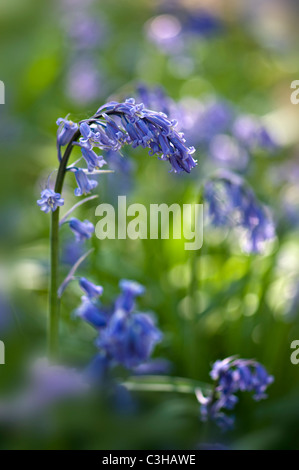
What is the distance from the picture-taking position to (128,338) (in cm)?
182

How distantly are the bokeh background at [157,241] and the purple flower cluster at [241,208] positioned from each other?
0.72 ft

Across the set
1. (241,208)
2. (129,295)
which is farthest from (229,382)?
(241,208)

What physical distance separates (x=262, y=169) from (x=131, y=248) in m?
1.11

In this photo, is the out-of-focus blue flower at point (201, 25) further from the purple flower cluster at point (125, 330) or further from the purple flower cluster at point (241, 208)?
the purple flower cluster at point (125, 330)

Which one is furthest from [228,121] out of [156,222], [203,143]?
[156,222]

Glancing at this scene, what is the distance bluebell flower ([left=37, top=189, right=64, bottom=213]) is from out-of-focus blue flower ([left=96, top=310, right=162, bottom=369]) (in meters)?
0.55

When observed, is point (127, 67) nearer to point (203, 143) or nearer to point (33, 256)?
point (203, 143)

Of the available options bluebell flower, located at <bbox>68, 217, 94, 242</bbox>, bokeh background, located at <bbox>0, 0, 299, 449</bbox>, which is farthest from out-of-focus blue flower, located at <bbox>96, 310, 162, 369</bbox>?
bluebell flower, located at <bbox>68, 217, 94, 242</bbox>

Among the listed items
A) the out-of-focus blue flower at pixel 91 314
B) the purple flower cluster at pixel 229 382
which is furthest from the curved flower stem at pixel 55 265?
the purple flower cluster at pixel 229 382

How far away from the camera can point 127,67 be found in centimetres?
566

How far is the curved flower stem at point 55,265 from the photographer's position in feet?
4.77

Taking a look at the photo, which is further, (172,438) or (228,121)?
(228,121)

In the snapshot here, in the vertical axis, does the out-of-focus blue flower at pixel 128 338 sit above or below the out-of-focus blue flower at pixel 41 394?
above

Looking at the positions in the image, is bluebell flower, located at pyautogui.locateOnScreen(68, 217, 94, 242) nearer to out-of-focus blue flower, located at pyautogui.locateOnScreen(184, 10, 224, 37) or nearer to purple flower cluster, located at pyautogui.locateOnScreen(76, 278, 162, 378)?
purple flower cluster, located at pyautogui.locateOnScreen(76, 278, 162, 378)
